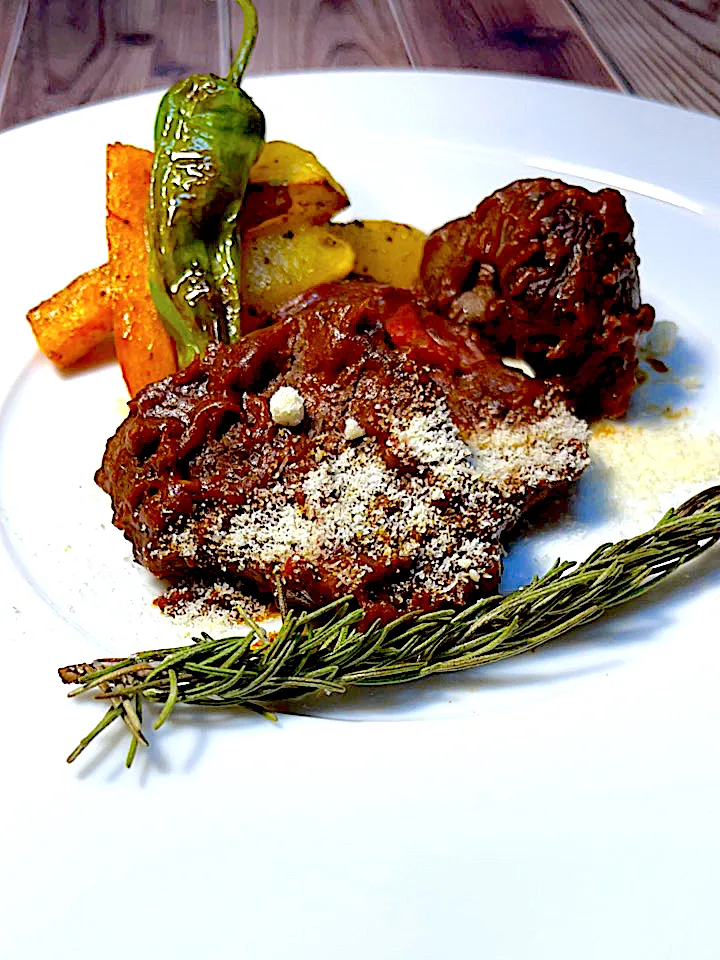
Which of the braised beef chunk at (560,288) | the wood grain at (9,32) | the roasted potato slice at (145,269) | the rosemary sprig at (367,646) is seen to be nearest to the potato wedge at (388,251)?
the roasted potato slice at (145,269)

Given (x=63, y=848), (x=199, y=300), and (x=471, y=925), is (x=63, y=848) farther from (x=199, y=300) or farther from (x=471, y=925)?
(x=199, y=300)

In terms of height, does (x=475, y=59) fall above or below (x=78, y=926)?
above

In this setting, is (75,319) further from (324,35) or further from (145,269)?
(324,35)

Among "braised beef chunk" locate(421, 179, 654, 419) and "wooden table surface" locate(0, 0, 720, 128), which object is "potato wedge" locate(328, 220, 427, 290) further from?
"wooden table surface" locate(0, 0, 720, 128)

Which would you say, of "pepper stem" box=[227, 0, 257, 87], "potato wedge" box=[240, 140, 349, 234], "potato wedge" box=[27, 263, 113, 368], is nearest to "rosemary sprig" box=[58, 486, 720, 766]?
"potato wedge" box=[27, 263, 113, 368]

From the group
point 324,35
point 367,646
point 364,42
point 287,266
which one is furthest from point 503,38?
point 367,646

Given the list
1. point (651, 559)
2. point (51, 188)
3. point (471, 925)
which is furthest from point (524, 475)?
point (51, 188)
